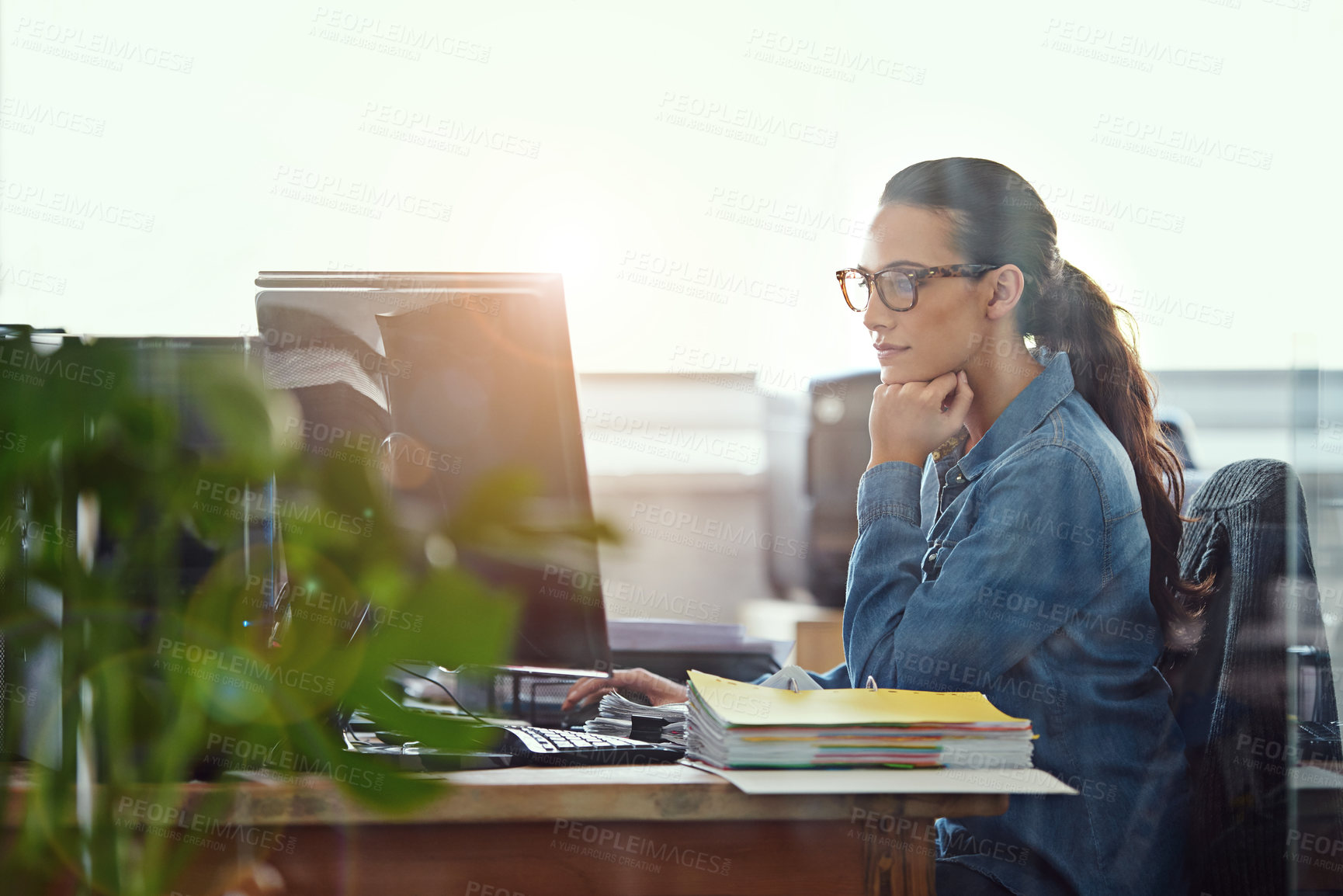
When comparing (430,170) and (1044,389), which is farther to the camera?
(430,170)

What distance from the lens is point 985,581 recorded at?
111 centimetres

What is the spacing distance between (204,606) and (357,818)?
1.45 feet

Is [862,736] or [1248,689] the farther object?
[1248,689]

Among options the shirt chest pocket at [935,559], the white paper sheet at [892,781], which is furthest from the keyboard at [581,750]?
the shirt chest pocket at [935,559]

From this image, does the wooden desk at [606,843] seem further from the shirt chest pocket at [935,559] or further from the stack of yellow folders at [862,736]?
the shirt chest pocket at [935,559]

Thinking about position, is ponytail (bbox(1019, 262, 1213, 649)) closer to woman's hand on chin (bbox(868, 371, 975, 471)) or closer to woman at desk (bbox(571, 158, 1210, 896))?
woman at desk (bbox(571, 158, 1210, 896))

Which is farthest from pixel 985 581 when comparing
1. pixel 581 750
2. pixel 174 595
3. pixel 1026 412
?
pixel 174 595

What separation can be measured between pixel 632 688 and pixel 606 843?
57 cm

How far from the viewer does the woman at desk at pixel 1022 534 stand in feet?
3.61

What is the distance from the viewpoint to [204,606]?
31 centimetres

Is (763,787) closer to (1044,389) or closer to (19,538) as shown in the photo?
(19,538)

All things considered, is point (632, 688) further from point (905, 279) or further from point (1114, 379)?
point (1114, 379)

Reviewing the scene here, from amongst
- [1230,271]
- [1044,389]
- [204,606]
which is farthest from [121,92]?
[204,606]

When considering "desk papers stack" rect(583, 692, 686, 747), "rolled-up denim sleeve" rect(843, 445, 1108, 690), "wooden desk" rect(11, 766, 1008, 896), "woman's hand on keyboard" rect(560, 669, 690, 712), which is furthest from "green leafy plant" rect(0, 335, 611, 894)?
"woman's hand on keyboard" rect(560, 669, 690, 712)
